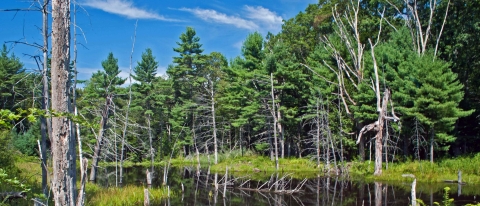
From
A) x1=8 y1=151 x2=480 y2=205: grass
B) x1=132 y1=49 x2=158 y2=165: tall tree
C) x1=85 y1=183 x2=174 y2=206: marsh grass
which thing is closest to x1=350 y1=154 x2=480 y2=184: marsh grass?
x1=8 y1=151 x2=480 y2=205: grass

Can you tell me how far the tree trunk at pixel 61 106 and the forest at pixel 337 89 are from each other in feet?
34.6

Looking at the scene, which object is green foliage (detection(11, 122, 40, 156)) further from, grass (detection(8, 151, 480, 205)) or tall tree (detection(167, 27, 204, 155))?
tall tree (detection(167, 27, 204, 155))

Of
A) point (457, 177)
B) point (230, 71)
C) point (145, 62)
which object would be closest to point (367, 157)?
point (457, 177)

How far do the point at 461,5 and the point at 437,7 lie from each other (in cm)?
175

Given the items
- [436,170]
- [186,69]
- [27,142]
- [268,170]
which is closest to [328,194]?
[436,170]

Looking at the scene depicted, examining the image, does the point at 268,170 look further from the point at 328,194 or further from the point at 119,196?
the point at 119,196

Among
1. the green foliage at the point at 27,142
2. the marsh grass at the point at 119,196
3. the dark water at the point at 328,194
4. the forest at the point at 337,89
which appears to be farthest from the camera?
the green foliage at the point at 27,142

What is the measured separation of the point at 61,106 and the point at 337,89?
28.2 m

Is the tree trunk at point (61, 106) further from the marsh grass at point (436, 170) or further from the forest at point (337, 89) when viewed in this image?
the marsh grass at point (436, 170)

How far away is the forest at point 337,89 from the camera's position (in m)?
23.3

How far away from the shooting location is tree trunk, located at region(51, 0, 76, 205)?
5.18m

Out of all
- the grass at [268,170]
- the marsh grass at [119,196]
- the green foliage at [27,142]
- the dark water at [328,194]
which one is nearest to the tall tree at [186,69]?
the grass at [268,170]

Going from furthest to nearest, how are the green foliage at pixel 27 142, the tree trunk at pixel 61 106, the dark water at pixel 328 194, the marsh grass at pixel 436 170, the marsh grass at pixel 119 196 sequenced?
the green foliage at pixel 27 142 < the marsh grass at pixel 436 170 < the dark water at pixel 328 194 < the marsh grass at pixel 119 196 < the tree trunk at pixel 61 106

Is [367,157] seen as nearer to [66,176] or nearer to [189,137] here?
[189,137]
